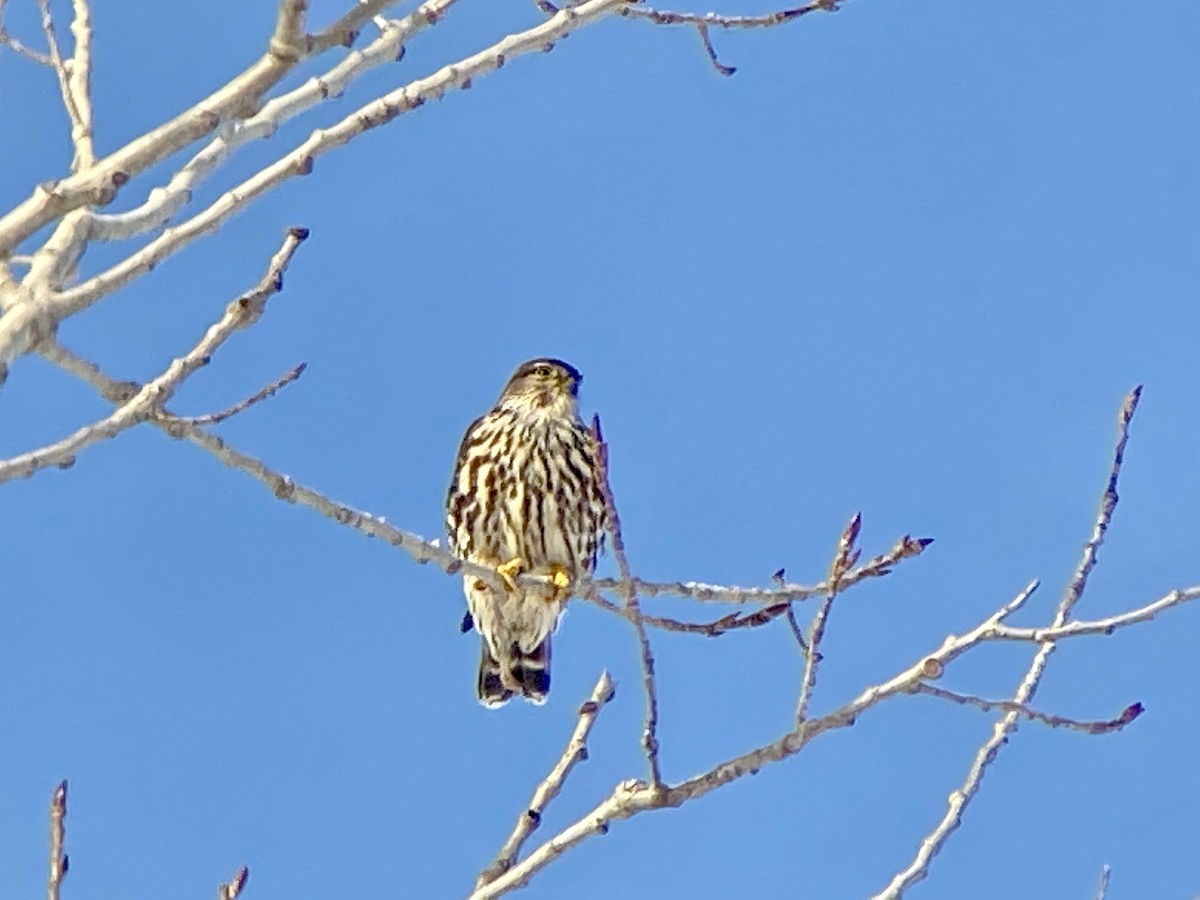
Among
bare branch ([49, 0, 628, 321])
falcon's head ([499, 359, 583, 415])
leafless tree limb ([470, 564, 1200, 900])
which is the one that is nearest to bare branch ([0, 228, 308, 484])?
bare branch ([49, 0, 628, 321])

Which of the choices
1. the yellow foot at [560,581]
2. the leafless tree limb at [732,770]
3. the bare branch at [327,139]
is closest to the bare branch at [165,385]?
the bare branch at [327,139]

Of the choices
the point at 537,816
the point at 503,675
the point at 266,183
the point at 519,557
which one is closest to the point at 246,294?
the point at 266,183

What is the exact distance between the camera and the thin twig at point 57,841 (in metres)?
3.82

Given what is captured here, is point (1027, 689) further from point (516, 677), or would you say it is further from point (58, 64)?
point (516, 677)

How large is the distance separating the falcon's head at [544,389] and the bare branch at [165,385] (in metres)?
5.11

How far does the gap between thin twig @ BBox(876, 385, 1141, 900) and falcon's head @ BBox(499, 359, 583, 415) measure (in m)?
4.36

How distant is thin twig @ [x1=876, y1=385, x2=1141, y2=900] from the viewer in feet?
14.3

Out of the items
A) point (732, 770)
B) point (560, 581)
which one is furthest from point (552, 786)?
point (560, 581)

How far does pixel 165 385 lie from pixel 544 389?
17.4ft

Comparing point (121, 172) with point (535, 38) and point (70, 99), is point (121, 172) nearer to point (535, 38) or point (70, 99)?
point (70, 99)

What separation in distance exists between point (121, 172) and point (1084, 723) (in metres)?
2.73

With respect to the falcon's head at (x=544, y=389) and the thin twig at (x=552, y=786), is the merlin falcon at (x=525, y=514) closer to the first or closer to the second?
the falcon's head at (x=544, y=389)

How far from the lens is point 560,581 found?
7.84m

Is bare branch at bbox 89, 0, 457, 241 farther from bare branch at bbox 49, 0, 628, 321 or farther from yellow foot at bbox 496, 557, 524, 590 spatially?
yellow foot at bbox 496, 557, 524, 590
